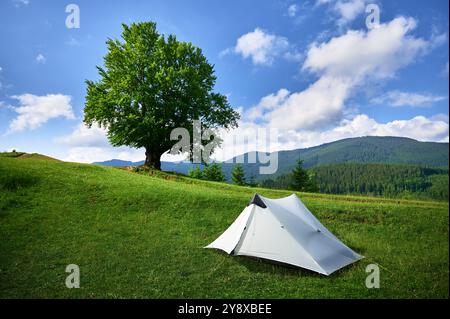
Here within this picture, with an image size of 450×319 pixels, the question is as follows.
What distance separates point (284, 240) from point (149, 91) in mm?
28140

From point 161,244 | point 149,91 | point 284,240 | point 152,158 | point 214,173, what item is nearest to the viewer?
point 284,240

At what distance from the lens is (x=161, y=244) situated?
14609 millimetres

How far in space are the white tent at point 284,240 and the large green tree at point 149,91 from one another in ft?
79.5

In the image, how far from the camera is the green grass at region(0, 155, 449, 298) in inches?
403

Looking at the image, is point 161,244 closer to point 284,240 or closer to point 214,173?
point 284,240

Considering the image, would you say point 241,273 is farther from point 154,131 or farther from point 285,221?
point 154,131

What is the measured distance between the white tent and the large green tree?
24.2 m

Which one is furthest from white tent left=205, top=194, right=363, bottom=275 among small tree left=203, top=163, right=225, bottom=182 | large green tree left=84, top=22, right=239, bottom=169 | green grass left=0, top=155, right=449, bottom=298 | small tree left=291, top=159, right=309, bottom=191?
small tree left=203, top=163, right=225, bottom=182

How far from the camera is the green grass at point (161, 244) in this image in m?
10.2

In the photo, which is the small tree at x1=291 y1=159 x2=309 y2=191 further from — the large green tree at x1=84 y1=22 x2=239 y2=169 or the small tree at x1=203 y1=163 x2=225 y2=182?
the large green tree at x1=84 y1=22 x2=239 y2=169

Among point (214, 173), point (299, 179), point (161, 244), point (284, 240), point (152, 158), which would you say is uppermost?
point (152, 158)

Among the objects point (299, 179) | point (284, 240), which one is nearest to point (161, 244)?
point (284, 240)

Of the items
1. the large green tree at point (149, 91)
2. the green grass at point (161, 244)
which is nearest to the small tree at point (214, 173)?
the large green tree at point (149, 91)
